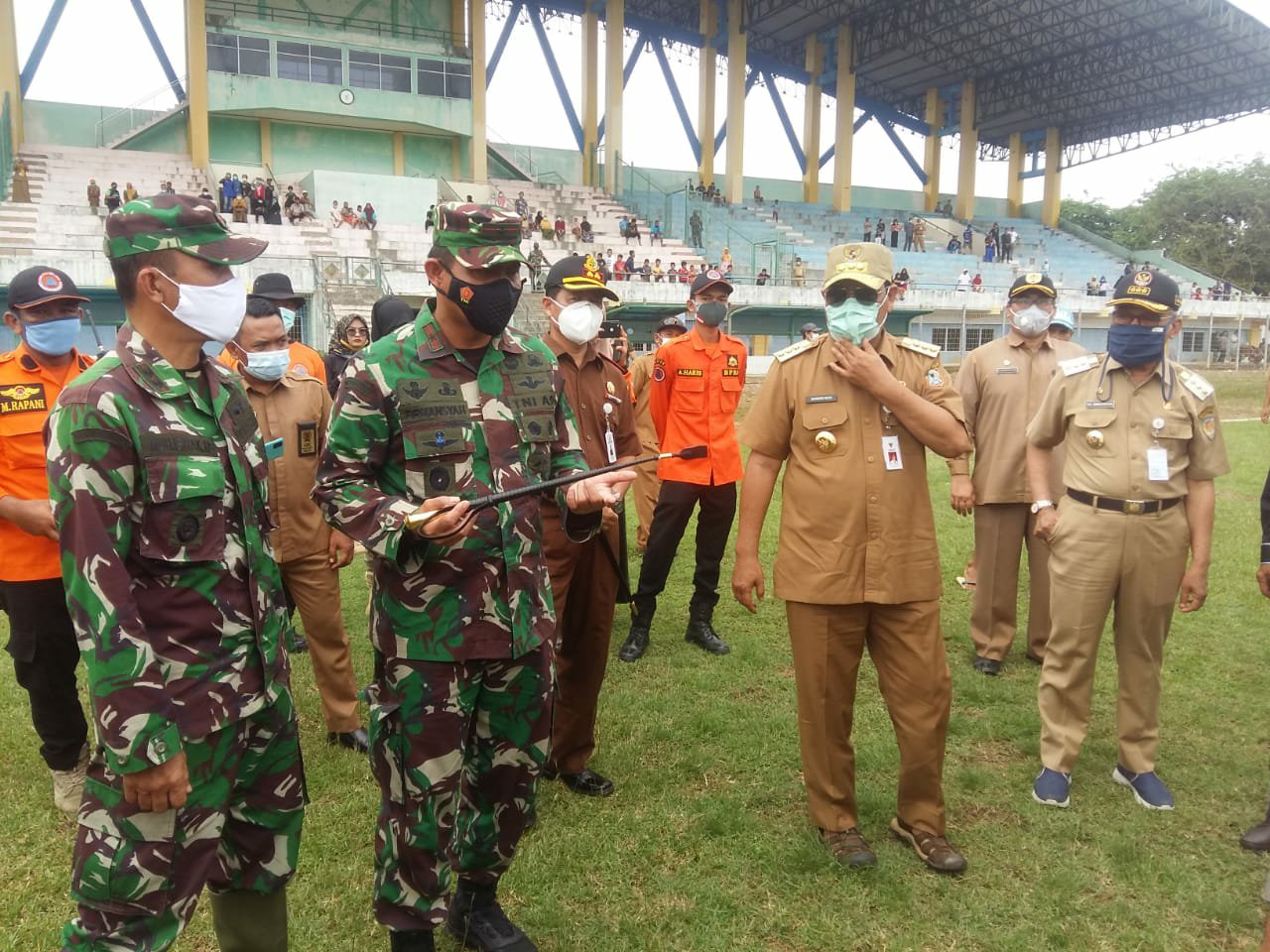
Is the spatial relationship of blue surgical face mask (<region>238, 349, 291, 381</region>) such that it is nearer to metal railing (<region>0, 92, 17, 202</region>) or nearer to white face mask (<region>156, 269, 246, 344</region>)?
white face mask (<region>156, 269, 246, 344</region>)

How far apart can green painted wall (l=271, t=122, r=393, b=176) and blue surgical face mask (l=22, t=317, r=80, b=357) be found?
104ft

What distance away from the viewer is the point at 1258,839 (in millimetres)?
3441

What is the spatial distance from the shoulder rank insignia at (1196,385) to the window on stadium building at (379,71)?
114 feet

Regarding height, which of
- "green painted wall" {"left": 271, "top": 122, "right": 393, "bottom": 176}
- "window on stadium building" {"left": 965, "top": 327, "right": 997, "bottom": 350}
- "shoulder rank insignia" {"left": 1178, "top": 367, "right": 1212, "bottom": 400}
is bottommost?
"shoulder rank insignia" {"left": 1178, "top": 367, "right": 1212, "bottom": 400}

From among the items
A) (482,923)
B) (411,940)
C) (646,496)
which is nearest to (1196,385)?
(482,923)

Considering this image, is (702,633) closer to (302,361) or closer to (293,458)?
(293,458)

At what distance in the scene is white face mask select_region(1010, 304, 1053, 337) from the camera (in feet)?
17.3

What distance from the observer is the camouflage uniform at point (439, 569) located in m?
2.52

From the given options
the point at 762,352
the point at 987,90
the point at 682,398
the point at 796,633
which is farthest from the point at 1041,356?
the point at 987,90

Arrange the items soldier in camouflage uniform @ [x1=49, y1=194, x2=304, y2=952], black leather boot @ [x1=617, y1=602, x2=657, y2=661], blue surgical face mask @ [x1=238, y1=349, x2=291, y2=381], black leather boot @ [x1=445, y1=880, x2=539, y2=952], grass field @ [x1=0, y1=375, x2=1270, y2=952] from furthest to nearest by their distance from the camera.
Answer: black leather boot @ [x1=617, y1=602, x2=657, y2=661] < blue surgical face mask @ [x1=238, y1=349, x2=291, y2=381] < grass field @ [x1=0, y1=375, x2=1270, y2=952] < black leather boot @ [x1=445, y1=880, x2=539, y2=952] < soldier in camouflage uniform @ [x1=49, y1=194, x2=304, y2=952]

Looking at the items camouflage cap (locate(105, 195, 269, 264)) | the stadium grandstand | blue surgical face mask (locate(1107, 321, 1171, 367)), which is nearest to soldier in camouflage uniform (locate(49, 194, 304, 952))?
camouflage cap (locate(105, 195, 269, 264))

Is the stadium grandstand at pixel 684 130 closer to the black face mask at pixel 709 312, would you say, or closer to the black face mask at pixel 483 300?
the black face mask at pixel 709 312

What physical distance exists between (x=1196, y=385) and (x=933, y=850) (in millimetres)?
2371

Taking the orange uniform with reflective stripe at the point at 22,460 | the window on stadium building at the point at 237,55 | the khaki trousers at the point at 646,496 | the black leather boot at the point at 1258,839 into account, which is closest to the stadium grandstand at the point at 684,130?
the window on stadium building at the point at 237,55
